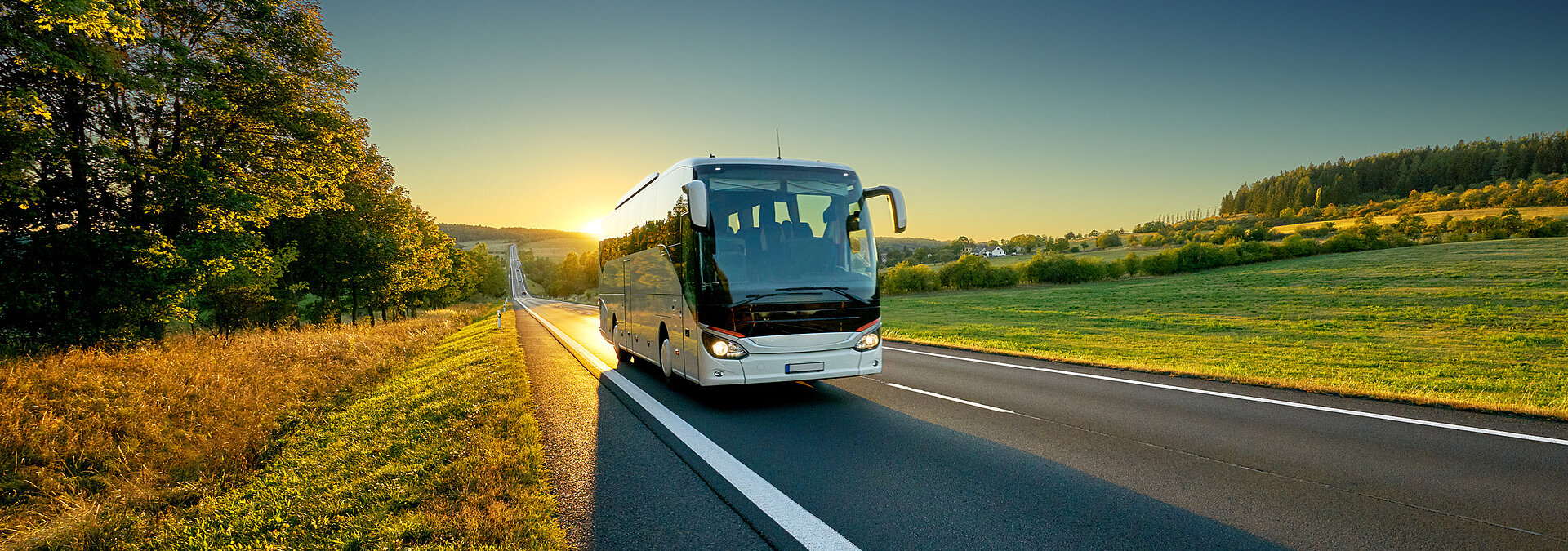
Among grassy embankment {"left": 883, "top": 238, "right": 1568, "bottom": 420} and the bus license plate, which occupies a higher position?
the bus license plate

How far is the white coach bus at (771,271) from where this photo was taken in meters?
7.70

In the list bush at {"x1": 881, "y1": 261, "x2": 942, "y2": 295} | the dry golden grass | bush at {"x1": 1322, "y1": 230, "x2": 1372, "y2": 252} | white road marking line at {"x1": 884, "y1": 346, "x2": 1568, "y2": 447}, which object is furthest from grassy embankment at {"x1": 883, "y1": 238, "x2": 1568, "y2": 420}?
the dry golden grass

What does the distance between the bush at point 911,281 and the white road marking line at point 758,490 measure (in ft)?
195

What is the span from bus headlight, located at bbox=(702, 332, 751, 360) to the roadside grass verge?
2215 millimetres

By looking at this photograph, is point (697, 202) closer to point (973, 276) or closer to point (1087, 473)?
point (1087, 473)

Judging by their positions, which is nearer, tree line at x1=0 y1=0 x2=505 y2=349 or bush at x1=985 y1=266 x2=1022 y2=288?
tree line at x1=0 y1=0 x2=505 y2=349

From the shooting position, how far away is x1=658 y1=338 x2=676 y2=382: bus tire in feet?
30.1

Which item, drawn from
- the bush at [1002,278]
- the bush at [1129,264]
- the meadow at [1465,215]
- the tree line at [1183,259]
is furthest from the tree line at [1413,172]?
the bush at [1002,278]

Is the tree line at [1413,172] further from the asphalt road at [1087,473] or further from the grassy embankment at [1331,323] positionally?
the asphalt road at [1087,473]

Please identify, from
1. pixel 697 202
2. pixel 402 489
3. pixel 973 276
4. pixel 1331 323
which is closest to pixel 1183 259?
pixel 973 276

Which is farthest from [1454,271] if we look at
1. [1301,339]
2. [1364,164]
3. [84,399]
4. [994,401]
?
[1364,164]

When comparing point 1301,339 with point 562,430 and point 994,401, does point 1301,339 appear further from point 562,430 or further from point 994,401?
Answer: point 562,430

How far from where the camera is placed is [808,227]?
26.8 ft

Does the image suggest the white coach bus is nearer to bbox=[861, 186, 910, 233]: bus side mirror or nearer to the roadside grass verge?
bbox=[861, 186, 910, 233]: bus side mirror
